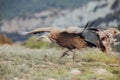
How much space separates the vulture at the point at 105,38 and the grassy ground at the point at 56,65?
0.17 meters

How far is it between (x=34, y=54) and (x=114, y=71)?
61.3 inches

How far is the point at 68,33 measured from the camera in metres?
8.11

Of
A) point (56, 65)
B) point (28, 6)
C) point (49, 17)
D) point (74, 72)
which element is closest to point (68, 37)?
point (56, 65)

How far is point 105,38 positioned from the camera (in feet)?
27.0

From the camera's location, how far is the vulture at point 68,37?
26.6ft

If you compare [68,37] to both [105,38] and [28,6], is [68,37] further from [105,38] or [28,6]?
[28,6]

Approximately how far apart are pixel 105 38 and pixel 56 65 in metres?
0.92

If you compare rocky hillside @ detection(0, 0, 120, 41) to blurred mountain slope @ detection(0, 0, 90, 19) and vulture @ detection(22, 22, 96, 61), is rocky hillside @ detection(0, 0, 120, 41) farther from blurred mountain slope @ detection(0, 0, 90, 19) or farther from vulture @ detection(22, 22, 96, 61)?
vulture @ detection(22, 22, 96, 61)

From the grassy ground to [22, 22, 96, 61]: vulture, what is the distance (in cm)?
27

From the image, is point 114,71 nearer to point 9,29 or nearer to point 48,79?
point 48,79

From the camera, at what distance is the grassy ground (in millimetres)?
7242

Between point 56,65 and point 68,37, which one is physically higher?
point 68,37

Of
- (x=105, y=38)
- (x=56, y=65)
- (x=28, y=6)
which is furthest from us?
(x=28, y=6)

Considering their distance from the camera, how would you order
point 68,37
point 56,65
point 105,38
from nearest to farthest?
point 56,65 → point 68,37 → point 105,38
